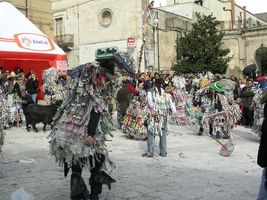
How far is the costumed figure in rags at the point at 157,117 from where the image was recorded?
403 inches

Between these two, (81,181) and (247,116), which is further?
(247,116)

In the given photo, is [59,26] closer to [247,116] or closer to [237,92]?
[237,92]

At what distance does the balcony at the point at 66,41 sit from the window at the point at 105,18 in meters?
3.65

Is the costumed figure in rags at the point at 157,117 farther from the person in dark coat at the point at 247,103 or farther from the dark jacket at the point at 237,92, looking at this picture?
the dark jacket at the point at 237,92

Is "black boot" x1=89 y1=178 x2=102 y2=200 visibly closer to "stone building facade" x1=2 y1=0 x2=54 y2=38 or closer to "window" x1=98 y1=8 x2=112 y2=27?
"stone building facade" x1=2 y1=0 x2=54 y2=38

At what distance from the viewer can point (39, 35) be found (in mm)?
18766

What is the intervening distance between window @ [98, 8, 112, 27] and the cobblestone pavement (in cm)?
3119

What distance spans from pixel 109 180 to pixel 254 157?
4991 mm

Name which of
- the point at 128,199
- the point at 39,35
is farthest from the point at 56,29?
the point at 128,199

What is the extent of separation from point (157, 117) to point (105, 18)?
111 feet

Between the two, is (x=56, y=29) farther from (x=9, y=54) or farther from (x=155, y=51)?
(x=9, y=54)

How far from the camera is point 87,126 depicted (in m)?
6.08

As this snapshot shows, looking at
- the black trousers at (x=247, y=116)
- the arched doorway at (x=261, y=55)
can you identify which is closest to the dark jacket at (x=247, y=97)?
the black trousers at (x=247, y=116)

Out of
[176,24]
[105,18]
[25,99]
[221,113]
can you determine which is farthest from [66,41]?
[221,113]
